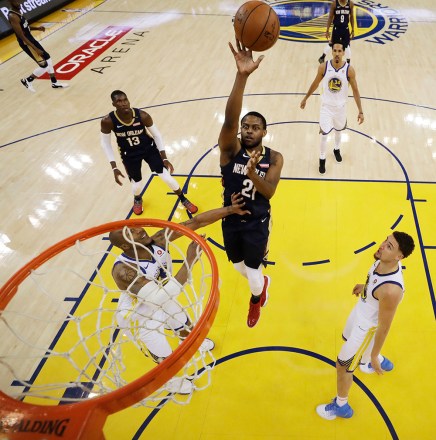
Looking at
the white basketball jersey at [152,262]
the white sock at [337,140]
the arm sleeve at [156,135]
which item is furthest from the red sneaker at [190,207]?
the white sock at [337,140]

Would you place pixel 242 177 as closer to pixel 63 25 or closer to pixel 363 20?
pixel 363 20

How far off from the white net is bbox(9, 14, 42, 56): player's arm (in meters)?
6.06

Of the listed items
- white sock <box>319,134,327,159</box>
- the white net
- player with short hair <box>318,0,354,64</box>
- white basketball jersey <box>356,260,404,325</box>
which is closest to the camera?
white basketball jersey <box>356,260,404,325</box>

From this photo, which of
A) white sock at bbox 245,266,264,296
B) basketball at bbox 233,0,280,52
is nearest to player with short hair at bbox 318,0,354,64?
basketball at bbox 233,0,280,52

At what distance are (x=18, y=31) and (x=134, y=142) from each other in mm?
5630

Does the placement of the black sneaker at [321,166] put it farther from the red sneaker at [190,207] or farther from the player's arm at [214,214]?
the player's arm at [214,214]

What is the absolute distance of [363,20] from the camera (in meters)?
12.2

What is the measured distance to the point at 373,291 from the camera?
2.70m

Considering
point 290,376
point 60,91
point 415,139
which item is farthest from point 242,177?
point 60,91

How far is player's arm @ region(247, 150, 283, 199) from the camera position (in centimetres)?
267

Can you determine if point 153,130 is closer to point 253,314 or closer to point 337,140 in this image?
point 253,314

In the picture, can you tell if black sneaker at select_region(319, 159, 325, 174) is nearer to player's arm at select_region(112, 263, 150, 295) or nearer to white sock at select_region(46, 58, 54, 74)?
player's arm at select_region(112, 263, 150, 295)

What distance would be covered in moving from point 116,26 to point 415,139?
10.3 meters

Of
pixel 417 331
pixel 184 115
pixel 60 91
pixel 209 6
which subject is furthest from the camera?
pixel 209 6
